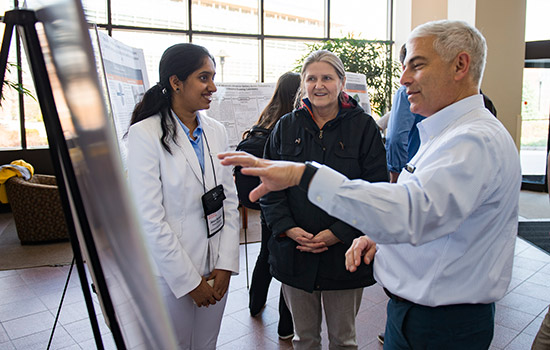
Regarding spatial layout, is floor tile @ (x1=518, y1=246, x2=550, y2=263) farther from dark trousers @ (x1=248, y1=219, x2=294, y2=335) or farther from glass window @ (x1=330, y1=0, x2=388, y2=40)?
glass window @ (x1=330, y1=0, x2=388, y2=40)

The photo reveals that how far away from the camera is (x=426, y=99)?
1.14 metres

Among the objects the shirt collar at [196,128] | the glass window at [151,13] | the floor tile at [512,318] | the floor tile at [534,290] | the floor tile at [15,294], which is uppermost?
the glass window at [151,13]

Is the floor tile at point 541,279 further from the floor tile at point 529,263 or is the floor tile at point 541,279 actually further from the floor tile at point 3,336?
the floor tile at point 3,336

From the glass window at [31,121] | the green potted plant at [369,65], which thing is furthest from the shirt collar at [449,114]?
the glass window at [31,121]

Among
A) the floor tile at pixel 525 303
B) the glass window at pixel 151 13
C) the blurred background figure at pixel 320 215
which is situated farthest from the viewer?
the glass window at pixel 151 13

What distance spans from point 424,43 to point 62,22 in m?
0.98

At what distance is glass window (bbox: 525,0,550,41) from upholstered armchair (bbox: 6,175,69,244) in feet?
24.1

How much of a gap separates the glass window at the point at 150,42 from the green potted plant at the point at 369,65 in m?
2.39

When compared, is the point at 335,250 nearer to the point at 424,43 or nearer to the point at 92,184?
the point at 424,43

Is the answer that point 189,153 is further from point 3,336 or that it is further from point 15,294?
point 15,294

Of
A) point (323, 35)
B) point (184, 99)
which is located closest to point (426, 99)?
point (184, 99)

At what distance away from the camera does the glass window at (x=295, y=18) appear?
26.5 ft

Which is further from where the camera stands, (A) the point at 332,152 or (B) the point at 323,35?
(B) the point at 323,35

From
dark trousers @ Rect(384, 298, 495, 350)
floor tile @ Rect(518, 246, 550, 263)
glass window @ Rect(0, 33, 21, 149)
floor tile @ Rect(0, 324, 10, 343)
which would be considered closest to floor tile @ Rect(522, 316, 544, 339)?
floor tile @ Rect(518, 246, 550, 263)
